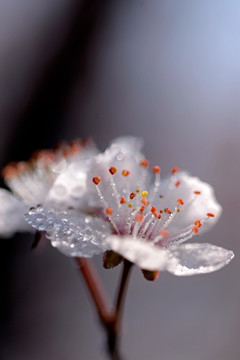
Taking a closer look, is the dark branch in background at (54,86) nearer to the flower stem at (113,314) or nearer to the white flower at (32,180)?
the white flower at (32,180)

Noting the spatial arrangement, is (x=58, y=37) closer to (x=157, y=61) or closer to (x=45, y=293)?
(x=157, y=61)

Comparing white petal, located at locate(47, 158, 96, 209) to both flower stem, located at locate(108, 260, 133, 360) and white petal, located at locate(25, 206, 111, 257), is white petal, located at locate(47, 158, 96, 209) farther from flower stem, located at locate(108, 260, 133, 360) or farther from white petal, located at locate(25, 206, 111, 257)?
flower stem, located at locate(108, 260, 133, 360)

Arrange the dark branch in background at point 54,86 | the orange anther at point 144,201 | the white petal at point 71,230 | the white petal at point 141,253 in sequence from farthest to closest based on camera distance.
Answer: the dark branch in background at point 54,86
the orange anther at point 144,201
the white petal at point 71,230
the white petal at point 141,253

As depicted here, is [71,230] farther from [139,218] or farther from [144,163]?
[144,163]

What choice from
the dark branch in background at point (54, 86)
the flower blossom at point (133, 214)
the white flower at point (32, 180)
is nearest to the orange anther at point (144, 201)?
the flower blossom at point (133, 214)

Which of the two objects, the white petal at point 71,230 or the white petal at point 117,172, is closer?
the white petal at point 71,230

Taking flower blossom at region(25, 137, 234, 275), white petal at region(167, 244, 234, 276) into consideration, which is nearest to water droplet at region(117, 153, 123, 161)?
flower blossom at region(25, 137, 234, 275)

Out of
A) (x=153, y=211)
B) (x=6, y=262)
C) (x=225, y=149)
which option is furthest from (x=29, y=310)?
(x=153, y=211)
